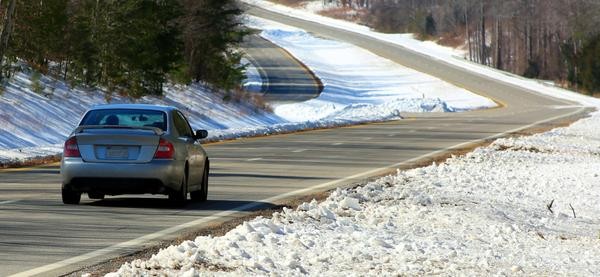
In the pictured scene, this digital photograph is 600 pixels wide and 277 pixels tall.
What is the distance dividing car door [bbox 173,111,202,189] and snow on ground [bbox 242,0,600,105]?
79823 millimetres

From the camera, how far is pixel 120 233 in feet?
48.0

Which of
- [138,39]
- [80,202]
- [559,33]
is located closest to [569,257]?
[80,202]

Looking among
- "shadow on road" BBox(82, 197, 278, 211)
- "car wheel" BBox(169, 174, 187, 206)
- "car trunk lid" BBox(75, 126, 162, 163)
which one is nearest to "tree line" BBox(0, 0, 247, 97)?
"shadow on road" BBox(82, 197, 278, 211)

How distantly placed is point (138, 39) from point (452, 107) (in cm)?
4433

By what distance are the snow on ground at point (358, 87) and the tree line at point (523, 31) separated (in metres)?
12.4

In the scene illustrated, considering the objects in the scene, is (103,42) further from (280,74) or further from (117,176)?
(280,74)

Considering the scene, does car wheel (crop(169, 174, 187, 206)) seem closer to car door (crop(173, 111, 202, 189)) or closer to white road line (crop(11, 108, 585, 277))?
car door (crop(173, 111, 202, 189))

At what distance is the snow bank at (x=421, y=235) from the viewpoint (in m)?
11.4

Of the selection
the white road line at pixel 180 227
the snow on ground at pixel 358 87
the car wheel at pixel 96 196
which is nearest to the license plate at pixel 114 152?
the car wheel at pixel 96 196

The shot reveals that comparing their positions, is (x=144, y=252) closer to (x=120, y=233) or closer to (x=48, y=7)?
(x=120, y=233)

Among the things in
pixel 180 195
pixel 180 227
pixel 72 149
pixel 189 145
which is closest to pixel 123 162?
pixel 72 149

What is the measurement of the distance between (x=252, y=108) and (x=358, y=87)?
44.5 m

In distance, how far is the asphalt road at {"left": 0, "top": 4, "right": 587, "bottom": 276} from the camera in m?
13.3

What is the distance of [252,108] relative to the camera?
195ft
